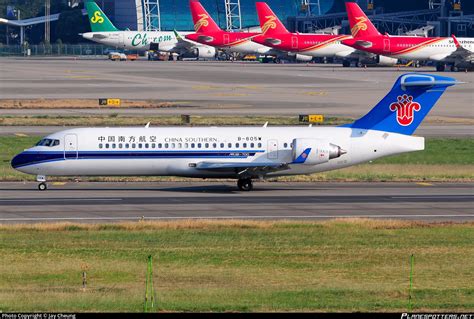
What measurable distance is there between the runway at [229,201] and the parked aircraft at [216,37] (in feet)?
406

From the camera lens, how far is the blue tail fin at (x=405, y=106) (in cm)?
5041

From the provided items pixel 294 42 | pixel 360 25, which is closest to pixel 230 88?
pixel 360 25

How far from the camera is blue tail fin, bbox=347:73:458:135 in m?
50.4

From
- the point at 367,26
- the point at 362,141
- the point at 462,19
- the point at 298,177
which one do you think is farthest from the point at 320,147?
the point at 462,19

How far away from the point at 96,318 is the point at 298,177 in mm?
39918

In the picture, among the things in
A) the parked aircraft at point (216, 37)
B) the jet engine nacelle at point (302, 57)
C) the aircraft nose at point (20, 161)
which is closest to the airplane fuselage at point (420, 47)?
the parked aircraft at point (216, 37)

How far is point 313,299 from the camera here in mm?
24125

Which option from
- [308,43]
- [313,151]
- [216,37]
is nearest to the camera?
[313,151]

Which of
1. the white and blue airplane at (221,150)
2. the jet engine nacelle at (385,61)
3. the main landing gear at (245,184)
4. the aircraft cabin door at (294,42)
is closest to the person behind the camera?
the white and blue airplane at (221,150)

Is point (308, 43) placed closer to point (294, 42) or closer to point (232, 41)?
point (294, 42)

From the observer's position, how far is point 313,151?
161 ft

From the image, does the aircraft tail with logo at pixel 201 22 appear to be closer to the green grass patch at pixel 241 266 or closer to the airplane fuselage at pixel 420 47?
the airplane fuselage at pixel 420 47

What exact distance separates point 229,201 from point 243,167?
3339 mm

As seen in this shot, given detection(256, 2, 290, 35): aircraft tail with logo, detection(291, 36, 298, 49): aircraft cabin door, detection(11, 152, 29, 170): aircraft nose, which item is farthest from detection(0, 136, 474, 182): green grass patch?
detection(256, 2, 290, 35): aircraft tail with logo
